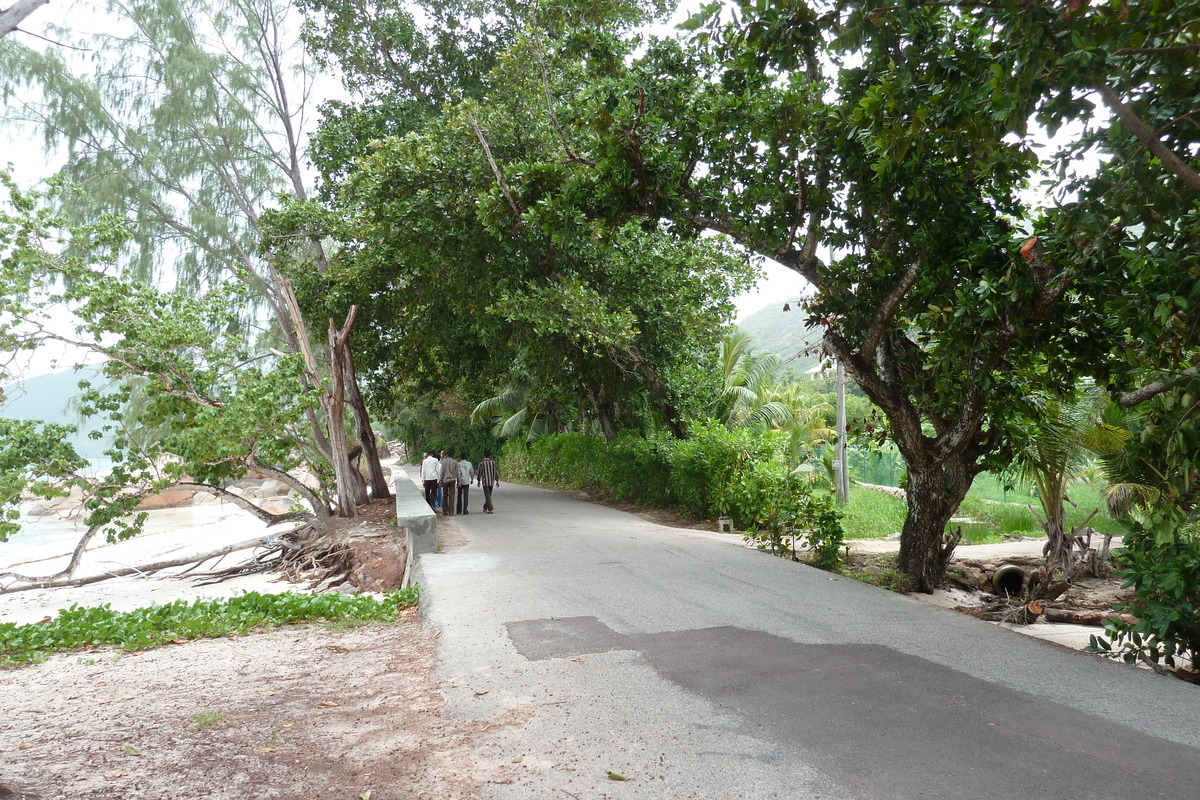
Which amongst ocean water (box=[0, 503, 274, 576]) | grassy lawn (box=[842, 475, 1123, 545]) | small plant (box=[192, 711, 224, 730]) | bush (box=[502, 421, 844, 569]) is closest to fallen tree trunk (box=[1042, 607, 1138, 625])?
bush (box=[502, 421, 844, 569])

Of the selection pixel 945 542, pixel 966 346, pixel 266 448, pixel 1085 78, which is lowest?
pixel 945 542

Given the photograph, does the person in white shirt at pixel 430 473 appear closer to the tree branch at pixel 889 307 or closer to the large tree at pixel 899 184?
the large tree at pixel 899 184

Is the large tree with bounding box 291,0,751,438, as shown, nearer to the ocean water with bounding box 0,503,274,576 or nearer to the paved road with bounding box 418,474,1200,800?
the paved road with bounding box 418,474,1200,800

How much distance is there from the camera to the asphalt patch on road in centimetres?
363

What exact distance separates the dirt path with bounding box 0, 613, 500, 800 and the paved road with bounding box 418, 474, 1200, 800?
0.34 metres

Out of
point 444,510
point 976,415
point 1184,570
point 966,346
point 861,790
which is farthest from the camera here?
point 444,510

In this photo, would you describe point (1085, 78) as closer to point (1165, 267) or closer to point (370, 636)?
point (1165, 267)

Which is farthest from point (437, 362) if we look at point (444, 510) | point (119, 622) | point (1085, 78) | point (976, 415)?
point (1085, 78)

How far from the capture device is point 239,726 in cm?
468

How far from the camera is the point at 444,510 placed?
1675 cm

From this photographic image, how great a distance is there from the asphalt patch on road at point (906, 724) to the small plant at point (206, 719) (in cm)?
210

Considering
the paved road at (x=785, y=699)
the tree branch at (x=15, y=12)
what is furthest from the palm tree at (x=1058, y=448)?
the tree branch at (x=15, y=12)

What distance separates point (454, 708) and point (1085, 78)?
523 centimetres

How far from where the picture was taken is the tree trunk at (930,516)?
8734 millimetres
